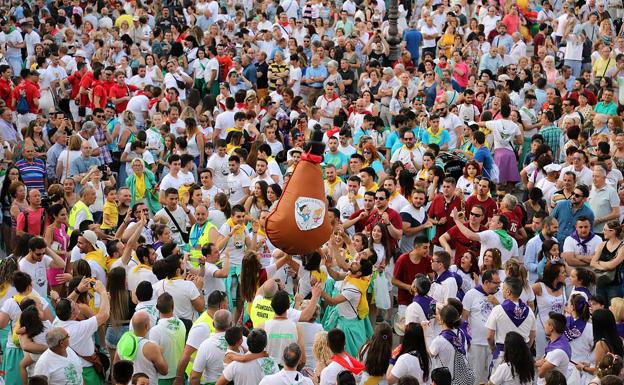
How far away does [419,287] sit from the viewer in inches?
453

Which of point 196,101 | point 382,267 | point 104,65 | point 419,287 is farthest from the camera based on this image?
point 104,65

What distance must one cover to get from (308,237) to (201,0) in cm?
1645

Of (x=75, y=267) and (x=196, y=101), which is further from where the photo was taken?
(x=196, y=101)

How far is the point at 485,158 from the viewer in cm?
1619

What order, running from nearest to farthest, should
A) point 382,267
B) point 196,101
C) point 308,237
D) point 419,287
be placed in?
point 308,237 → point 419,287 → point 382,267 → point 196,101

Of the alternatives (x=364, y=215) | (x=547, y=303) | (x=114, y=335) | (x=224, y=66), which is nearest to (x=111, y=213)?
(x=114, y=335)

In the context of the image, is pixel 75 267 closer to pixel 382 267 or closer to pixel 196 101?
pixel 382 267

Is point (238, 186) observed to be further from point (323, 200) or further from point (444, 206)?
point (323, 200)

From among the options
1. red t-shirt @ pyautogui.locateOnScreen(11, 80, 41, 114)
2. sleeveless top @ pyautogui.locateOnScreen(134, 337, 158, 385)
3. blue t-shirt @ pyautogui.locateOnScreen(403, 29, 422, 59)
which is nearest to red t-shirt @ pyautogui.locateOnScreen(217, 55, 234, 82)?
red t-shirt @ pyautogui.locateOnScreen(11, 80, 41, 114)

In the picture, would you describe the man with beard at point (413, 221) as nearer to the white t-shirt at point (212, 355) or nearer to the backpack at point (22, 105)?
the white t-shirt at point (212, 355)

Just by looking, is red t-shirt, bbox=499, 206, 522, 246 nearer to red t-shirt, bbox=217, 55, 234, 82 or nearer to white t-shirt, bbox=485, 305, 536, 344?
→ white t-shirt, bbox=485, 305, 536, 344

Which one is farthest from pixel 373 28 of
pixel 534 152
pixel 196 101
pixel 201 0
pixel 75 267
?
pixel 75 267

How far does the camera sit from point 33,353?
34.6 feet

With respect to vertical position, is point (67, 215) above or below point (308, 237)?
below
